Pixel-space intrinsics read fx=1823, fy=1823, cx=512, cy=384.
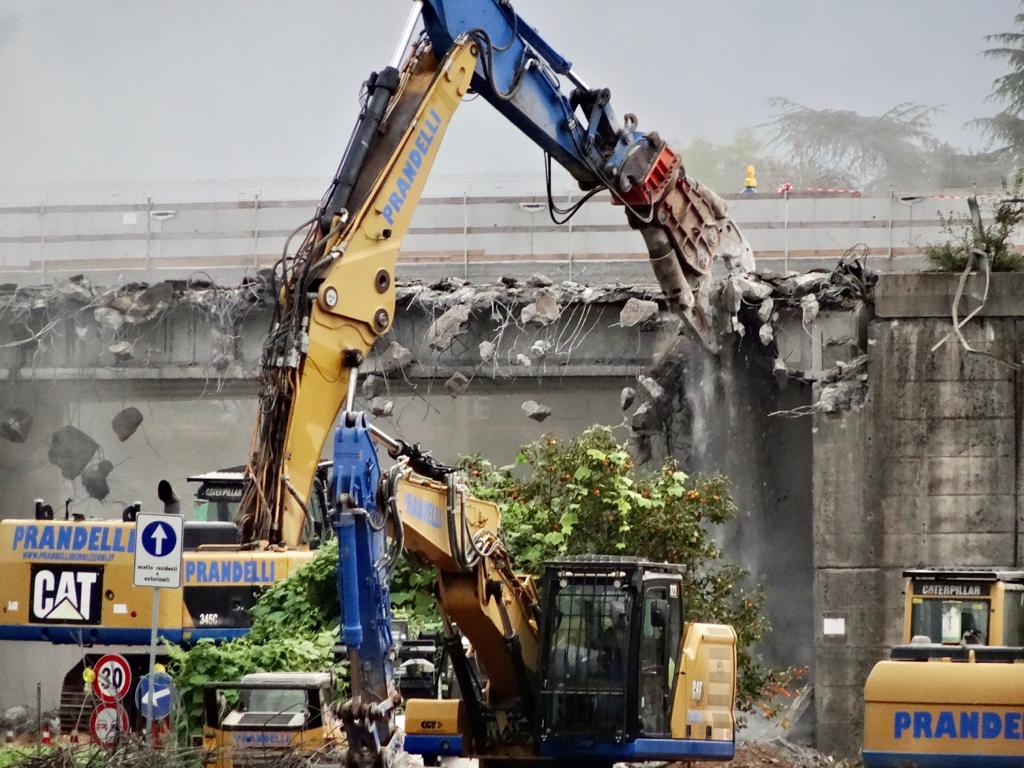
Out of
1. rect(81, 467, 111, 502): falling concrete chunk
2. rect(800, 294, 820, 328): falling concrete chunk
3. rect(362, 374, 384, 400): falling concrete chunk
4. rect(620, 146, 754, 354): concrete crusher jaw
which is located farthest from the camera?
rect(81, 467, 111, 502): falling concrete chunk

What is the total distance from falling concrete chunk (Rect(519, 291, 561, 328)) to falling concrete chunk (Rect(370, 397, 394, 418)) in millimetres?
1943

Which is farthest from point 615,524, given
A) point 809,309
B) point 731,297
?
point 809,309

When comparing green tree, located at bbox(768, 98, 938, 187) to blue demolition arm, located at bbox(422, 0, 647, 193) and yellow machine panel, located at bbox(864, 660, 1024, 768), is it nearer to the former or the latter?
blue demolition arm, located at bbox(422, 0, 647, 193)

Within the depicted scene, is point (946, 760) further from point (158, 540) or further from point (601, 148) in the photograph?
point (601, 148)

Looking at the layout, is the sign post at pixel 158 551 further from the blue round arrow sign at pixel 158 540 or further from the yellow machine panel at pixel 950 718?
the yellow machine panel at pixel 950 718

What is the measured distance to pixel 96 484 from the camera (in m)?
23.7

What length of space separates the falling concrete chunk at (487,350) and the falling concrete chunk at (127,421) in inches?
187

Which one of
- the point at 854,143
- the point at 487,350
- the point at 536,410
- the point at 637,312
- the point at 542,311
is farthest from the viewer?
the point at 854,143

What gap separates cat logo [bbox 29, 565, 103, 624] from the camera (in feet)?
57.3

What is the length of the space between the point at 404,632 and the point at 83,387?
8385mm

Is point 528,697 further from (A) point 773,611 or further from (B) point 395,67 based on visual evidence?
(A) point 773,611

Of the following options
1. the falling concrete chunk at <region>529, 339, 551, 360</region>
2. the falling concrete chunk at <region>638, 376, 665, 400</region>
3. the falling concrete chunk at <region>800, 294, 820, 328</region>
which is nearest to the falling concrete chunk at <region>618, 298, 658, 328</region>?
the falling concrete chunk at <region>638, 376, 665, 400</region>

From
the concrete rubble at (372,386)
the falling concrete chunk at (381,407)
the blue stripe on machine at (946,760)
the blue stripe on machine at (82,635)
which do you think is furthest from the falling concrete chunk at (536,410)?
the blue stripe on machine at (946,760)

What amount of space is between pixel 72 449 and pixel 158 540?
33.4ft
